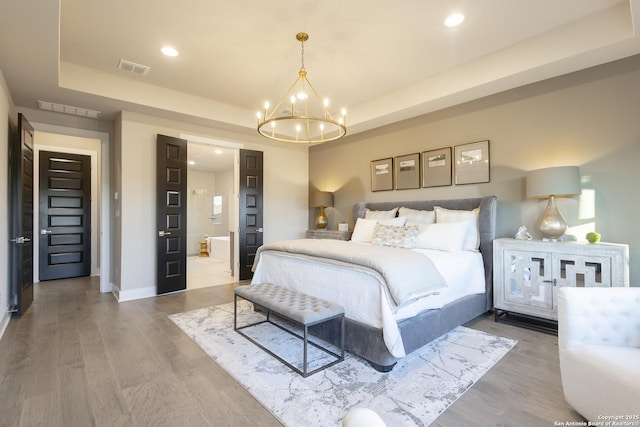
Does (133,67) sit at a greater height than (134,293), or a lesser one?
greater

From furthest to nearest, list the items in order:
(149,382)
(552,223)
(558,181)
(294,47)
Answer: (294,47)
(552,223)
(558,181)
(149,382)

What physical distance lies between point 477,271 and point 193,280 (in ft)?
15.1

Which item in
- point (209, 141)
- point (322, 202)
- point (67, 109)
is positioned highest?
point (67, 109)

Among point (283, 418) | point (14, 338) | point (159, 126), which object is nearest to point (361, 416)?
point (283, 418)

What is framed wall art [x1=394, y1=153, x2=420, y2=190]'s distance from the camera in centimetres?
464

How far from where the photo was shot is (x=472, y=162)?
13.2 feet

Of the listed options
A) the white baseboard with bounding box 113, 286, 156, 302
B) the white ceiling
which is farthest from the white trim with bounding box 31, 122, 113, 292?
the white ceiling

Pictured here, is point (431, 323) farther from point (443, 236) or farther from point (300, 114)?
point (300, 114)

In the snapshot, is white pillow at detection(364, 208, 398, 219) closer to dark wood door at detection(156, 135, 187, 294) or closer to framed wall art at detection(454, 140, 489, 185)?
framed wall art at detection(454, 140, 489, 185)

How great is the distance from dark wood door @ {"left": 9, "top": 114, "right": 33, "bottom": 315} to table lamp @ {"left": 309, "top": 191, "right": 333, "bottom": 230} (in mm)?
4107

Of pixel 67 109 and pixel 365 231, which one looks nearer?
pixel 67 109

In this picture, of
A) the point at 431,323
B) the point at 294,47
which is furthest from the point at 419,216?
the point at 294,47

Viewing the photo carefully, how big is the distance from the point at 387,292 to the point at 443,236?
1.66 m

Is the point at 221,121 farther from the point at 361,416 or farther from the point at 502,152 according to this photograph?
the point at 361,416
